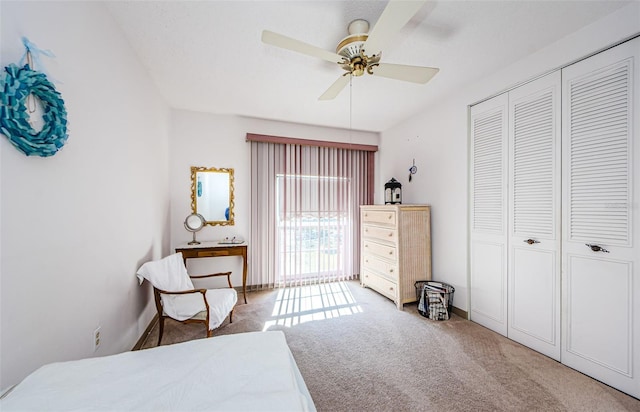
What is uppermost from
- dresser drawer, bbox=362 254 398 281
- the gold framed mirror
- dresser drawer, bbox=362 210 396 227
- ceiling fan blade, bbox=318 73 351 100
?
ceiling fan blade, bbox=318 73 351 100

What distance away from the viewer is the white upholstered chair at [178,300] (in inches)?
86.1

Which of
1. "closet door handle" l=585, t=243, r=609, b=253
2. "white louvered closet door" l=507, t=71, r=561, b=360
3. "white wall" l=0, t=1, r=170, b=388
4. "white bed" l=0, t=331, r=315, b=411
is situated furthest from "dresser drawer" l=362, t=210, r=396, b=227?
"white wall" l=0, t=1, r=170, b=388

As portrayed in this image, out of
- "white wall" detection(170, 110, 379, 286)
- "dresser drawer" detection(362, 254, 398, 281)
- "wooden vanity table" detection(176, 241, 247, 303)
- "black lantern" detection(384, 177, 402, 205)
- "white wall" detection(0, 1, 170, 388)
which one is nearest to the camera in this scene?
"white wall" detection(0, 1, 170, 388)

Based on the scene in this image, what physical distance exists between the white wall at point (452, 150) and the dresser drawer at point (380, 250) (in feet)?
1.96

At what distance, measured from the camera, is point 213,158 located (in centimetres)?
366

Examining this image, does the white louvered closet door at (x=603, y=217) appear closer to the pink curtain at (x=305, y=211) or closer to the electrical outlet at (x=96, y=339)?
the pink curtain at (x=305, y=211)

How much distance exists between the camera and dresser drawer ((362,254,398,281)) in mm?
3266

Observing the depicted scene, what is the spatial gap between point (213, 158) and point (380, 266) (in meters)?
2.94

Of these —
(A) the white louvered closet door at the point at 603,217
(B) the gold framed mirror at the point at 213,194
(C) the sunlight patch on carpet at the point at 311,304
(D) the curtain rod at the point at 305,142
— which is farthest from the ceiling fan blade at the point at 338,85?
(C) the sunlight patch on carpet at the point at 311,304

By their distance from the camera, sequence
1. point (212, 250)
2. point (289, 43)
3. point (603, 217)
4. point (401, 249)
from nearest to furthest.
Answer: point (289, 43) → point (603, 217) → point (401, 249) → point (212, 250)

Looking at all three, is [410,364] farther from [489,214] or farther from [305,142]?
[305,142]

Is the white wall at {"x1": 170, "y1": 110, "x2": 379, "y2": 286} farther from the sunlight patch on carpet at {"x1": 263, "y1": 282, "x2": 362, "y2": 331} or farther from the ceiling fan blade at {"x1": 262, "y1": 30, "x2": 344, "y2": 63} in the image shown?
the ceiling fan blade at {"x1": 262, "y1": 30, "x2": 344, "y2": 63}

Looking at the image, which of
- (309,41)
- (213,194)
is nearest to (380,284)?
(213,194)

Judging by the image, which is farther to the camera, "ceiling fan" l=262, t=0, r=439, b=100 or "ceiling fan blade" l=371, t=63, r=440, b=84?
"ceiling fan blade" l=371, t=63, r=440, b=84
